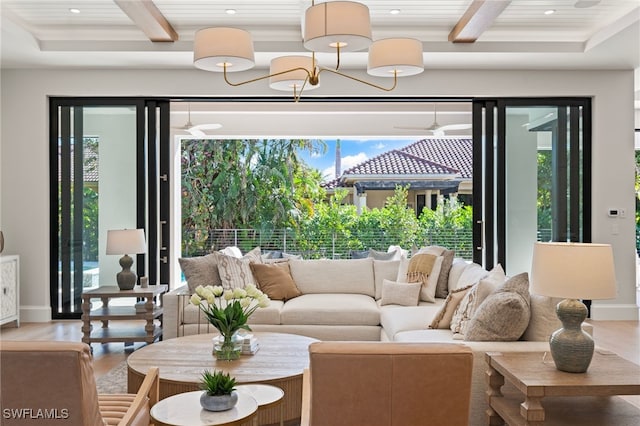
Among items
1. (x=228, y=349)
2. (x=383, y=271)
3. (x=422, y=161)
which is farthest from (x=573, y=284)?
(x=422, y=161)

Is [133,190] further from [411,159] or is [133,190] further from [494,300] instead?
[411,159]

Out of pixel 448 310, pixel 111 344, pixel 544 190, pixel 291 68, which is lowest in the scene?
pixel 111 344

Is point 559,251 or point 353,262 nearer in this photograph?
point 559,251

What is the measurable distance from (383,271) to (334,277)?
18.5 inches

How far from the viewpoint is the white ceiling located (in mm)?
4871

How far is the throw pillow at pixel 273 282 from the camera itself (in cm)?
509

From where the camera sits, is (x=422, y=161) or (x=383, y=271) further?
(x=422, y=161)

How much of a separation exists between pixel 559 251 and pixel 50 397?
205 cm

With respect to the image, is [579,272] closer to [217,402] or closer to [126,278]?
[217,402]

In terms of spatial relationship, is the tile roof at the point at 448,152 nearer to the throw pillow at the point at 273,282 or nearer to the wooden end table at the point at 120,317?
the throw pillow at the point at 273,282

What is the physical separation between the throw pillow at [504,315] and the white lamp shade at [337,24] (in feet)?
5.06

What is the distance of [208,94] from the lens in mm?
6207

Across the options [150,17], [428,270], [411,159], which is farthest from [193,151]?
[428,270]

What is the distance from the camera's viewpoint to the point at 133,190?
626 cm
